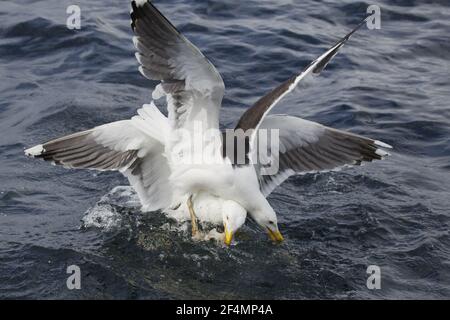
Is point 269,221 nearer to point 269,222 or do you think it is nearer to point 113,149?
point 269,222

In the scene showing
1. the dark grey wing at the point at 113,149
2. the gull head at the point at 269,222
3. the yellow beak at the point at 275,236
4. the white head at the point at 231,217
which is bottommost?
the yellow beak at the point at 275,236

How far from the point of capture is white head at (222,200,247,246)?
257 inches

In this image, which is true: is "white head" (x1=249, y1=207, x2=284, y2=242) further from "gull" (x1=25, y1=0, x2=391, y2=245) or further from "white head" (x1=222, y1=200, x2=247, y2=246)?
"white head" (x1=222, y1=200, x2=247, y2=246)

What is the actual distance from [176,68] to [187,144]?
705mm

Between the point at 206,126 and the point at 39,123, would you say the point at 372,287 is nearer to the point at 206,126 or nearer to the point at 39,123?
the point at 206,126

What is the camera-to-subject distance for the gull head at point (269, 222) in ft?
22.2

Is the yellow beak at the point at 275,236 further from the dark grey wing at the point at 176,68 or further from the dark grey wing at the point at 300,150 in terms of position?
the dark grey wing at the point at 176,68

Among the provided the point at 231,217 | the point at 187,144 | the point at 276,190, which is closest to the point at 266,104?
the point at 187,144

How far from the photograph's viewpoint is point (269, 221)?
6.83 m

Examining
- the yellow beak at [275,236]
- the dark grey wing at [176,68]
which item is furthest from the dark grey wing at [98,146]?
the yellow beak at [275,236]

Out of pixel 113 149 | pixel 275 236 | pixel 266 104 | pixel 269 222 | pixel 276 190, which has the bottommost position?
pixel 276 190

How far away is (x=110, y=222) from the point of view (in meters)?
7.27

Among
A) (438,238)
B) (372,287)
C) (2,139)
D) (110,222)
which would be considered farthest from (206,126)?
(2,139)

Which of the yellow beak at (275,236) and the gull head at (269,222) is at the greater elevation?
the gull head at (269,222)
